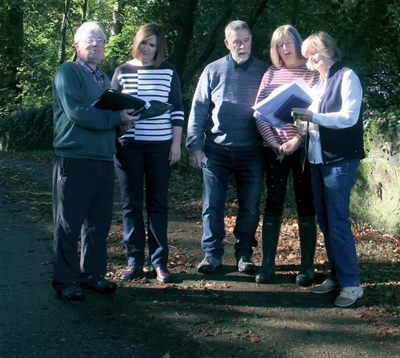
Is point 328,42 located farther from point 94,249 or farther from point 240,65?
point 94,249

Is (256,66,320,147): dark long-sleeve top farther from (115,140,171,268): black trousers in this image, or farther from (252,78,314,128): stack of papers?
(115,140,171,268): black trousers

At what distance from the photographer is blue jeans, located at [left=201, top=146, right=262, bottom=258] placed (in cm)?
566

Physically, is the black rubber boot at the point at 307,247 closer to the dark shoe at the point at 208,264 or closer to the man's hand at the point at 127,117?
the dark shoe at the point at 208,264

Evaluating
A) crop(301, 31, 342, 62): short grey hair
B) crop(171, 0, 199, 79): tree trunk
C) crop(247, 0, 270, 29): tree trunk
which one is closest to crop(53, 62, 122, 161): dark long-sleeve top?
crop(301, 31, 342, 62): short grey hair

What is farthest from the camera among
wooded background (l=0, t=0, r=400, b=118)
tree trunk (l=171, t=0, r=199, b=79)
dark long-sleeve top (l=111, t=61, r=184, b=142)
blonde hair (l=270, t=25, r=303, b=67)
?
tree trunk (l=171, t=0, r=199, b=79)

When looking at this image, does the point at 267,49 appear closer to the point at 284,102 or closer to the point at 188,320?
the point at 284,102

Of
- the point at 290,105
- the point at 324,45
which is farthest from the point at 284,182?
the point at 324,45

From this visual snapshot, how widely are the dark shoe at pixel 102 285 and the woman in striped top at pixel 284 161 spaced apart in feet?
4.09

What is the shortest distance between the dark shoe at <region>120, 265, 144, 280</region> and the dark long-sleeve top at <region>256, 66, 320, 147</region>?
5.14 feet

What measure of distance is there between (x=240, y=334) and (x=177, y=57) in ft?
35.1

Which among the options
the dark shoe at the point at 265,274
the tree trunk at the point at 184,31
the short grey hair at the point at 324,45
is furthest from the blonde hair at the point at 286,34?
the tree trunk at the point at 184,31

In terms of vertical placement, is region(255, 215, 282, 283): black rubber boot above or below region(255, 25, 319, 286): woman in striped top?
below

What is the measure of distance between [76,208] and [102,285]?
2.22 feet

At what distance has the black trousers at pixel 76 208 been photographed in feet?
16.1
